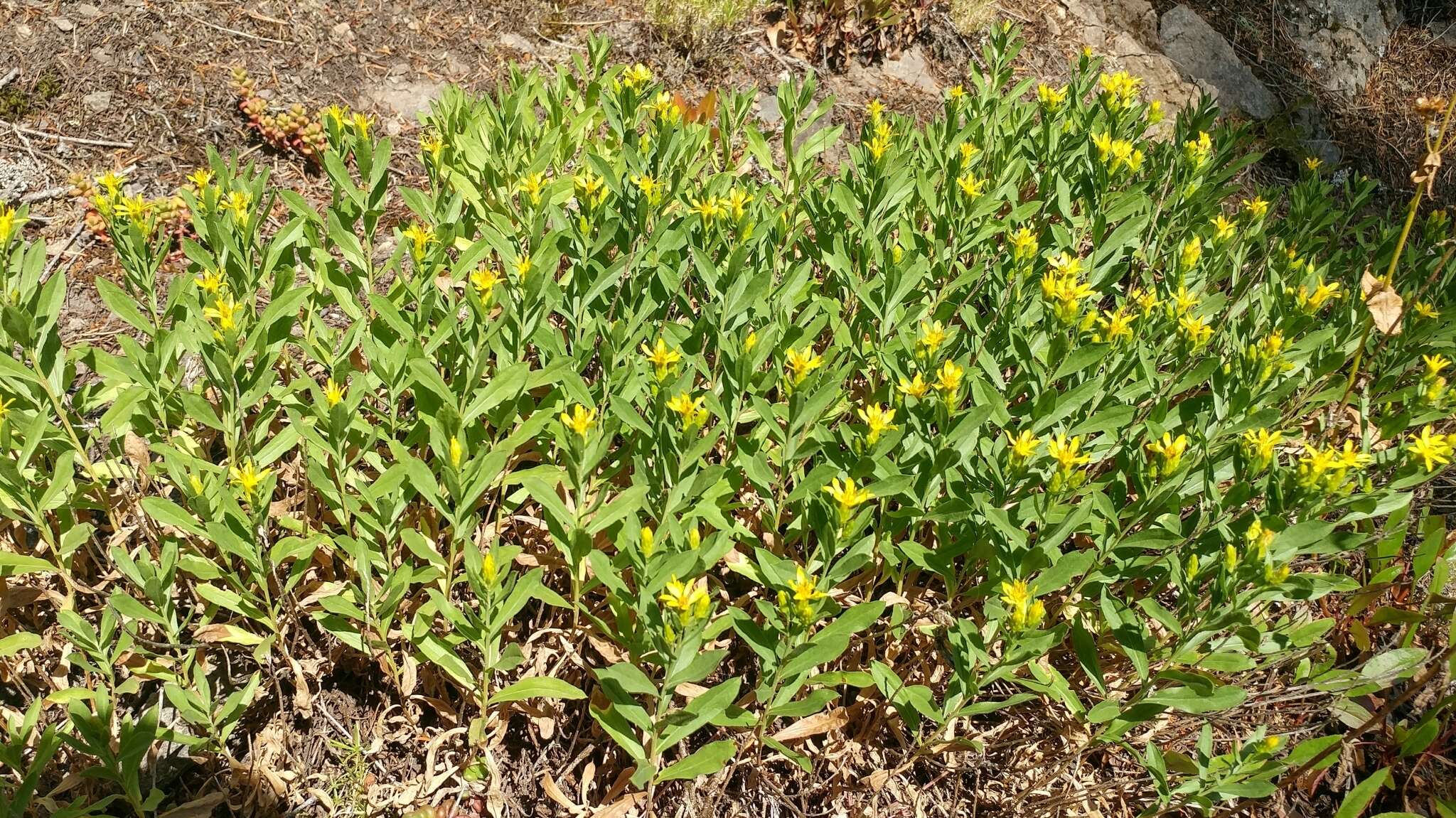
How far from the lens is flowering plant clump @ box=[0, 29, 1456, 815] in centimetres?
183

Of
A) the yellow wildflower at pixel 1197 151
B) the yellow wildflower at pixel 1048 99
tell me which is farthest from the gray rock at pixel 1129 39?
the yellow wildflower at pixel 1197 151

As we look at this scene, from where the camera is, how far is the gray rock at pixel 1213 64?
5.77m

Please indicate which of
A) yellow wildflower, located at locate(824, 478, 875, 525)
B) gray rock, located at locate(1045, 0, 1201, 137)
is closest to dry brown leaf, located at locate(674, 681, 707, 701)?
yellow wildflower, located at locate(824, 478, 875, 525)

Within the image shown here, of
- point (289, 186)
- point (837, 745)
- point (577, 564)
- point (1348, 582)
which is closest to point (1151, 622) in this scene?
point (1348, 582)

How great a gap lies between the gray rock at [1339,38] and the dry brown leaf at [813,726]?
6.22 meters

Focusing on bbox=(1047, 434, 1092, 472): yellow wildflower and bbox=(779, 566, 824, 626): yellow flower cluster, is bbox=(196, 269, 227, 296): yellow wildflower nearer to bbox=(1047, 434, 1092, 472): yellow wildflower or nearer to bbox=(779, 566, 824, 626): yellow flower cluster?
bbox=(779, 566, 824, 626): yellow flower cluster

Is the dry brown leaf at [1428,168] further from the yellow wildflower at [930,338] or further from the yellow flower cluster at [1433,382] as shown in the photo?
the yellow wildflower at [930,338]

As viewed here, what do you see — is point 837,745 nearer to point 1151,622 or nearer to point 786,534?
point 786,534

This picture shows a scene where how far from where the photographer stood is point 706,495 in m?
2.04

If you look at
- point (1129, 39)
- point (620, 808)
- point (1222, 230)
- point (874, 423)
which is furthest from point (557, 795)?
point (1129, 39)

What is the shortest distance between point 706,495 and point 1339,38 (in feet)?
22.6

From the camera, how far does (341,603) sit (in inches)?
72.0

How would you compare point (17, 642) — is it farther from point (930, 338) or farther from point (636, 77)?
point (636, 77)

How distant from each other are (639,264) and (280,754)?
1.42 meters
